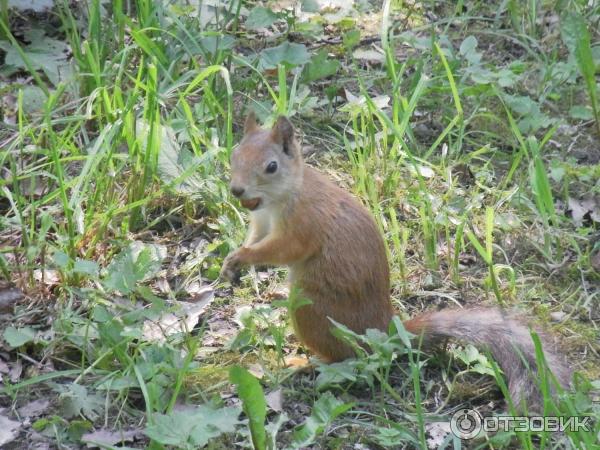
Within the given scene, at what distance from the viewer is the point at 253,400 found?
8.15 feet

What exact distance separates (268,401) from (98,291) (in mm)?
746

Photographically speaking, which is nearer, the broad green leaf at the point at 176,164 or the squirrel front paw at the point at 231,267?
the squirrel front paw at the point at 231,267

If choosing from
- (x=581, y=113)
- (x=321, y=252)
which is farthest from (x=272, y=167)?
(x=581, y=113)

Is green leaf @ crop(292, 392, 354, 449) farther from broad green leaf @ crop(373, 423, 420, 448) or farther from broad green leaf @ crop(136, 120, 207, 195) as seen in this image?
broad green leaf @ crop(136, 120, 207, 195)

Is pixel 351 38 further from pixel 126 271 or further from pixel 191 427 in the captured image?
pixel 191 427

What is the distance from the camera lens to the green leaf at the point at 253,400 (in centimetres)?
244

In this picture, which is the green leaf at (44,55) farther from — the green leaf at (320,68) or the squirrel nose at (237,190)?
the squirrel nose at (237,190)

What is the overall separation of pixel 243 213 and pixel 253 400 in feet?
4.50

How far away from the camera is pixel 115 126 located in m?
3.58

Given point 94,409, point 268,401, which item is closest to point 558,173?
point 268,401

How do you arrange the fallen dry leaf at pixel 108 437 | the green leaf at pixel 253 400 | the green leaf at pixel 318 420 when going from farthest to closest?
the fallen dry leaf at pixel 108 437
the green leaf at pixel 318 420
the green leaf at pixel 253 400

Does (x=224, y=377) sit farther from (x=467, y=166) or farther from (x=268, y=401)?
(x=467, y=166)

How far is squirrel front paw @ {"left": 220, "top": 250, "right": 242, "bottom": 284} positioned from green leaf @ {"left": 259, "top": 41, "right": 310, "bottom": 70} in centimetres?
125

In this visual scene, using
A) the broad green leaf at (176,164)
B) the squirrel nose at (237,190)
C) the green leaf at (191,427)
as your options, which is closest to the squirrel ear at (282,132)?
the squirrel nose at (237,190)
